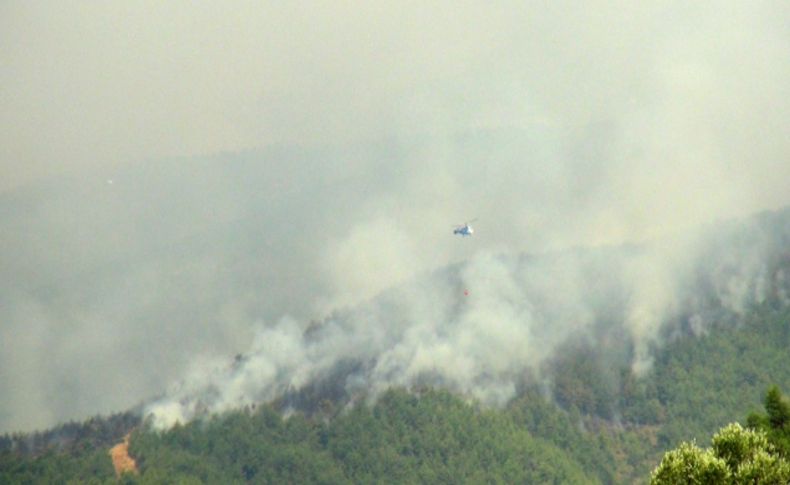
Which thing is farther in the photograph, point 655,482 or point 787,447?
point 787,447

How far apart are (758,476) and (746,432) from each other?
923 cm

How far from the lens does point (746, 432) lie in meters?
109

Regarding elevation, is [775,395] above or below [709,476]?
above

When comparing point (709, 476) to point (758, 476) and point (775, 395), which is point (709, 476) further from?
point (775, 395)

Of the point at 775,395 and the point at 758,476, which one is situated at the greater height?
the point at 775,395

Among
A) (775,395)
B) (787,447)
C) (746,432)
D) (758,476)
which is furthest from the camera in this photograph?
(775,395)

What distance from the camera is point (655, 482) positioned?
104 m

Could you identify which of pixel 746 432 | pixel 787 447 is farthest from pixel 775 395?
pixel 746 432

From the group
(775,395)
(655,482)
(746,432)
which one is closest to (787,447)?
(775,395)

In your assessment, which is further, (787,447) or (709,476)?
(787,447)

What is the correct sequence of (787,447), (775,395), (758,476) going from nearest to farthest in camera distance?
(758,476) → (787,447) → (775,395)

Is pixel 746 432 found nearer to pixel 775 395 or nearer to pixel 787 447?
pixel 787 447

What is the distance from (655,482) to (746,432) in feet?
41.7

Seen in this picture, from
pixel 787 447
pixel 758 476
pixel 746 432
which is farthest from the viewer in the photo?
pixel 787 447
